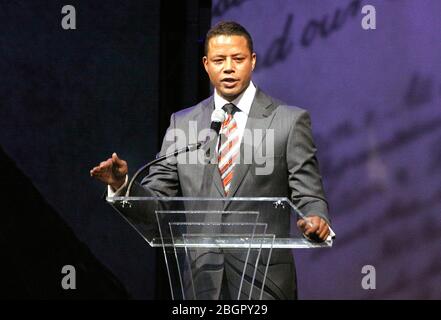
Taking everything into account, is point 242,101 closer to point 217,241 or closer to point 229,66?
point 229,66

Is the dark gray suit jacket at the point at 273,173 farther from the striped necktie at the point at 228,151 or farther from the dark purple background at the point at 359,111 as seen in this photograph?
the dark purple background at the point at 359,111

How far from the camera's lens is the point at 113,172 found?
7.90 ft

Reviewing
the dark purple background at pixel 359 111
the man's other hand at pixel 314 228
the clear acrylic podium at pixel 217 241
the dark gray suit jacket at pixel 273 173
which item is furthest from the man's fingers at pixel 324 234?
the dark purple background at pixel 359 111

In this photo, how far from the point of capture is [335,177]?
4238mm

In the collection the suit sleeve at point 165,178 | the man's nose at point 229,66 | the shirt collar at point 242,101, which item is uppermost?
the man's nose at point 229,66

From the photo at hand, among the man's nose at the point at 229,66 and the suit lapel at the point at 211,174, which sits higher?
the man's nose at the point at 229,66

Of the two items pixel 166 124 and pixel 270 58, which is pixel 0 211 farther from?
pixel 270 58

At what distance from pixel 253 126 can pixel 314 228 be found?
0.58m

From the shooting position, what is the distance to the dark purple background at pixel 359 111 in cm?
422

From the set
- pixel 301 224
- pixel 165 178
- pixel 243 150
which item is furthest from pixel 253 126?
pixel 301 224

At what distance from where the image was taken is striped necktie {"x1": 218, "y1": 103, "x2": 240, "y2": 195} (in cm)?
275

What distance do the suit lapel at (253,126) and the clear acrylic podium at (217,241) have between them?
394mm

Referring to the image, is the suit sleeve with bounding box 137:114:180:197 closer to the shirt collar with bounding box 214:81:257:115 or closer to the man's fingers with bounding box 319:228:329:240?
the shirt collar with bounding box 214:81:257:115

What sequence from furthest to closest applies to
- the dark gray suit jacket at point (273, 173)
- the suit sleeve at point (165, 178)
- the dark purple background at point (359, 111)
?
the dark purple background at point (359, 111), the suit sleeve at point (165, 178), the dark gray suit jacket at point (273, 173)
